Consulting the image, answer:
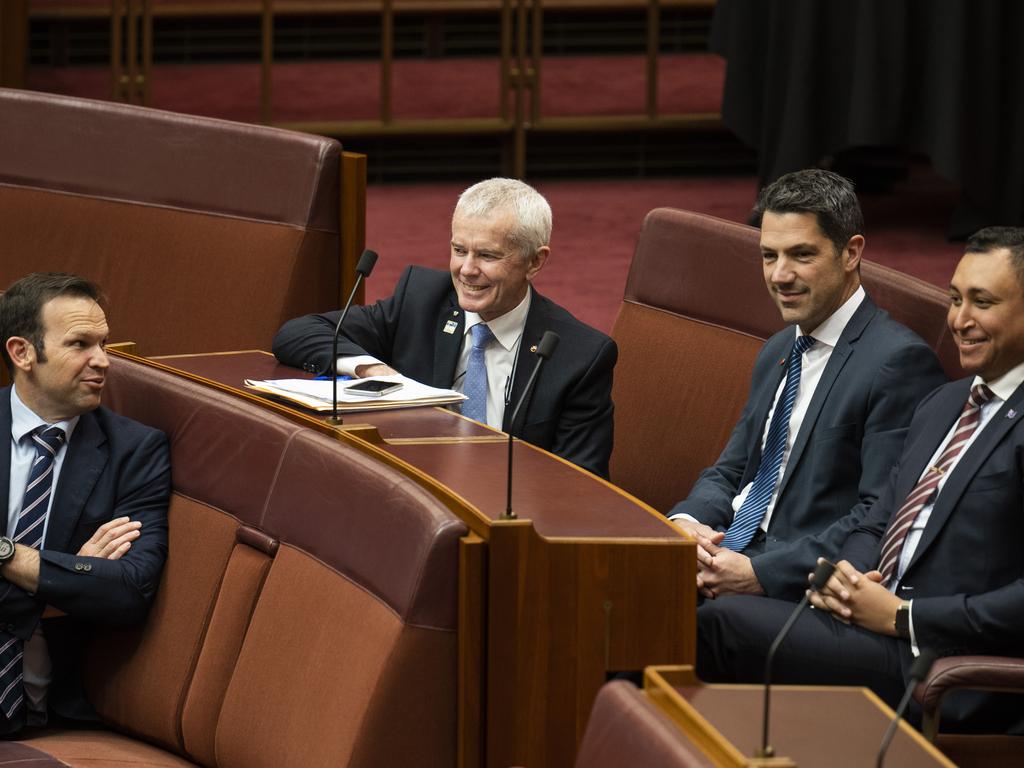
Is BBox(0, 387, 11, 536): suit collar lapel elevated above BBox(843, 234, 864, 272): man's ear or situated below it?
below

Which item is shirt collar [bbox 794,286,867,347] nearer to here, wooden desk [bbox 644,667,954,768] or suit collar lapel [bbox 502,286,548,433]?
suit collar lapel [bbox 502,286,548,433]

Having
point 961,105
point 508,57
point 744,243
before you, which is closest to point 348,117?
point 508,57

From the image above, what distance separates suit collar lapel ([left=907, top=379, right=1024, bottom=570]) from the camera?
200cm

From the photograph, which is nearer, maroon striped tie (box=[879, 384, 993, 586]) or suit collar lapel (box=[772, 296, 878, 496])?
maroon striped tie (box=[879, 384, 993, 586])

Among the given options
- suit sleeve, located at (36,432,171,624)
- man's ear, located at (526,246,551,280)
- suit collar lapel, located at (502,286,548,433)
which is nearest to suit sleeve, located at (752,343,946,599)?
suit collar lapel, located at (502,286,548,433)

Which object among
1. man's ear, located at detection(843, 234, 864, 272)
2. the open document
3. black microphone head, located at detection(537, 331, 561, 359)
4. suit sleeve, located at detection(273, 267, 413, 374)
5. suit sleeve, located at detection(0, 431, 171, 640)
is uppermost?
man's ear, located at detection(843, 234, 864, 272)

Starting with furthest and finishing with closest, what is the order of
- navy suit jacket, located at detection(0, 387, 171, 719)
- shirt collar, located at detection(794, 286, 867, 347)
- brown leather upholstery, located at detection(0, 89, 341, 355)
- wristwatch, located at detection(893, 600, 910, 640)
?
brown leather upholstery, located at detection(0, 89, 341, 355) → shirt collar, located at detection(794, 286, 867, 347) → navy suit jacket, located at detection(0, 387, 171, 719) → wristwatch, located at detection(893, 600, 910, 640)

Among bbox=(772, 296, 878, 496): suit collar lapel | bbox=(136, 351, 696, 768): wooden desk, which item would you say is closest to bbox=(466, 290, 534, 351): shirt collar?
bbox=(772, 296, 878, 496): suit collar lapel

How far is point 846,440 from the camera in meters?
2.29

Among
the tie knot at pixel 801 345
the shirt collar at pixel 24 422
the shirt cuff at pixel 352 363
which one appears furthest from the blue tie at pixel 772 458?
the shirt collar at pixel 24 422

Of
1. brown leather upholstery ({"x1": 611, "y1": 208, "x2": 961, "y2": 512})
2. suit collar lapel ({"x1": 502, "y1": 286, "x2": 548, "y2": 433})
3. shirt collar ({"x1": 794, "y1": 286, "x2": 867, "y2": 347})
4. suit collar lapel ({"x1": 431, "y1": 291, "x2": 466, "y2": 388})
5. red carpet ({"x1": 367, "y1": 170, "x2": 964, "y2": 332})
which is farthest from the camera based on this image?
red carpet ({"x1": 367, "y1": 170, "x2": 964, "y2": 332})

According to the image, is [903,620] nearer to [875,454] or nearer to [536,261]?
[875,454]

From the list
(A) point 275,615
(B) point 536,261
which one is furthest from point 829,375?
(A) point 275,615

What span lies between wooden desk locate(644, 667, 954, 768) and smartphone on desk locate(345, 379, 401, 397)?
890 millimetres
